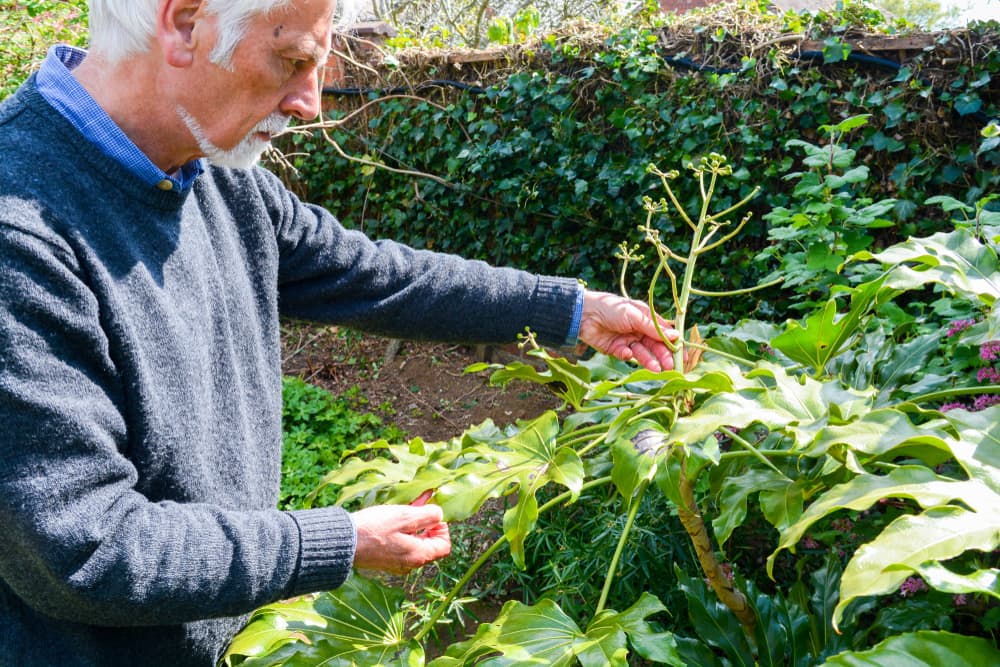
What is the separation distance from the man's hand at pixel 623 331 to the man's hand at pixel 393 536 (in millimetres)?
588

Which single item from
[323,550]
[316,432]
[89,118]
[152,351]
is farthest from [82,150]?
[316,432]

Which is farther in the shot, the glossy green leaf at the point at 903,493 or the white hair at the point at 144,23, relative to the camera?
the white hair at the point at 144,23

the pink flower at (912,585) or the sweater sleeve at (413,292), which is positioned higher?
the sweater sleeve at (413,292)

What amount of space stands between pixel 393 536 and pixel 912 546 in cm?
82

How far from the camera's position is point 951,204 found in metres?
2.32

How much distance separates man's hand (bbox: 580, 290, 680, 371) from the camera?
180cm

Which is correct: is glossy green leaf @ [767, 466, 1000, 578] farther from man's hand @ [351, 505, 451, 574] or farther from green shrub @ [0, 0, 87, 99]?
green shrub @ [0, 0, 87, 99]

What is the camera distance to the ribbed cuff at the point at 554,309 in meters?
1.84

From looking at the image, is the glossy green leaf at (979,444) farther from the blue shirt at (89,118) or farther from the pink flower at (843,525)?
the blue shirt at (89,118)

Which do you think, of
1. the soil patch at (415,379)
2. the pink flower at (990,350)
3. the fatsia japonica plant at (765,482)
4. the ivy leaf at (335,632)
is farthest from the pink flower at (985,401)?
the soil patch at (415,379)

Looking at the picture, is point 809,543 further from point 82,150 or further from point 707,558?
point 82,150

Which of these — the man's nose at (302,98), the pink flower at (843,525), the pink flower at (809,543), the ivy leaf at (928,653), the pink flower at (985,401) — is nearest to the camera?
the ivy leaf at (928,653)

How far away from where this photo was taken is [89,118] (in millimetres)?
1354

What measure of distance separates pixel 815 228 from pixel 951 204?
46 centimetres
